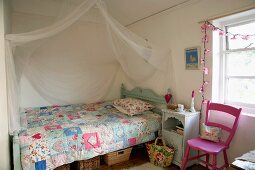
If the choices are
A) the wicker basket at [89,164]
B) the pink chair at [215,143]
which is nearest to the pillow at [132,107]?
the wicker basket at [89,164]

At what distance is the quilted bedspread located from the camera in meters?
2.26

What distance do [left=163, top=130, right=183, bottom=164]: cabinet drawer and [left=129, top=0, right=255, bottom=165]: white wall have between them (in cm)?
55

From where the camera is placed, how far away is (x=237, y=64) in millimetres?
2717

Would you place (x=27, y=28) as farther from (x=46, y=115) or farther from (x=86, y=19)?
(x=46, y=115)

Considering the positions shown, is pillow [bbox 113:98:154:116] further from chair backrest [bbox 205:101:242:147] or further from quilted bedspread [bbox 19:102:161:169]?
chair backrest [bbox 205:101:242:147]

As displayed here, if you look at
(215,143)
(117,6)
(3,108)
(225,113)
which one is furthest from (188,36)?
(3,108)

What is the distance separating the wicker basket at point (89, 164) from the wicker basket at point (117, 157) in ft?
0.50

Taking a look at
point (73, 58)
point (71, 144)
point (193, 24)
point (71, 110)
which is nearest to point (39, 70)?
point (73, 58)

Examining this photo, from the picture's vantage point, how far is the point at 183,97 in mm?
3217

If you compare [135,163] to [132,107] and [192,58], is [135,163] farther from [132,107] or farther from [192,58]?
[192,58]

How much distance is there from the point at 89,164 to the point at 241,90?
92.7 inches

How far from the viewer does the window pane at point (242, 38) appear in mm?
2521

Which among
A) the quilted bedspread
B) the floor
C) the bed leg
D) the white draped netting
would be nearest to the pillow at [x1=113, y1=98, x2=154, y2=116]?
the quilted bedspread

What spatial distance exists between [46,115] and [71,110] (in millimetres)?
490
